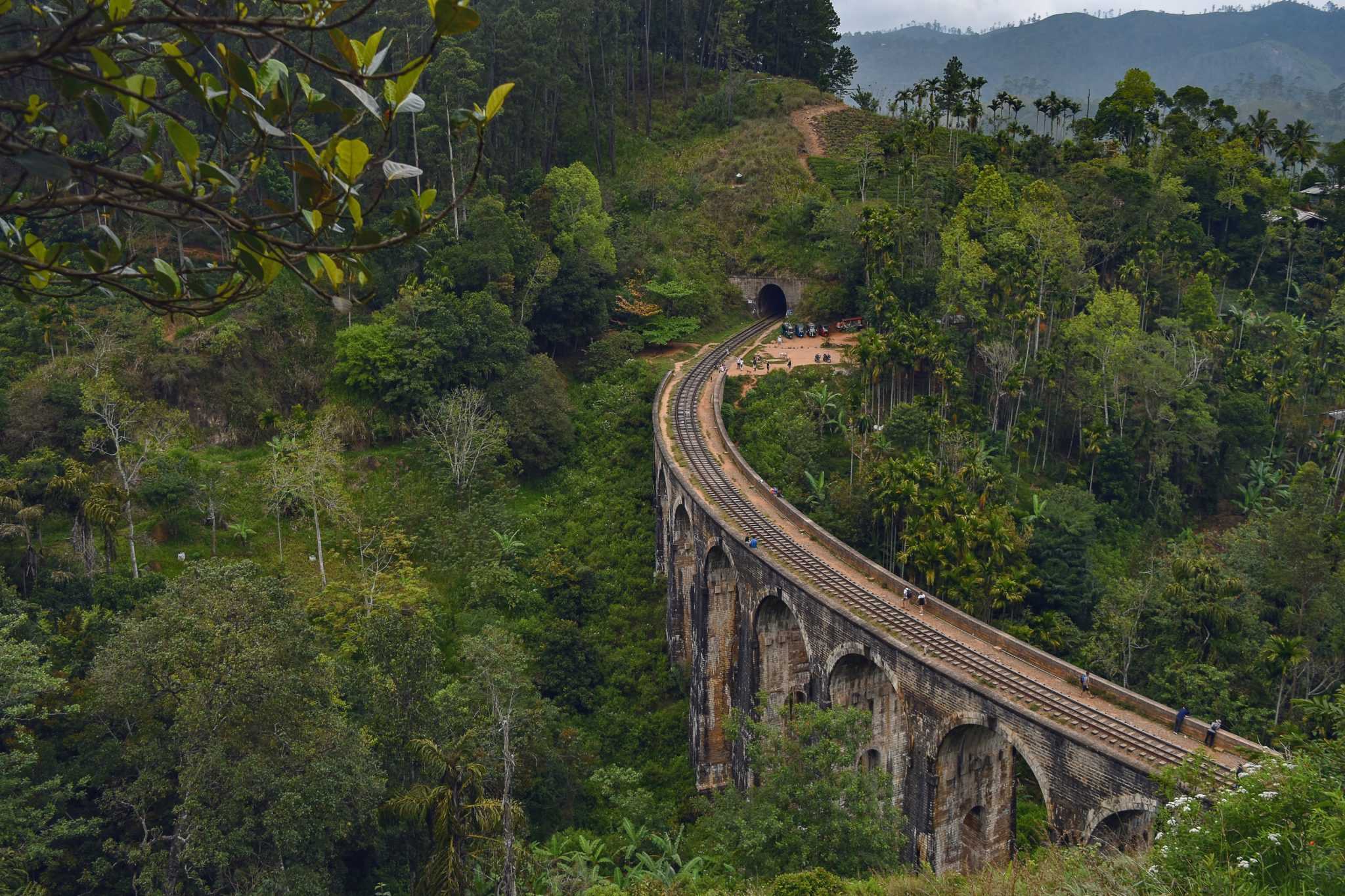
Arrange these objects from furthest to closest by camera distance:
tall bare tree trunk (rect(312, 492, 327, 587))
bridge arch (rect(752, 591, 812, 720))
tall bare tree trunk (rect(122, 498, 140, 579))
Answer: tall bare tree trunk (rect(312, 492, 327, 587)) → tall bare tree trunk (rect(122, 498, 140, 579)) → bridge arch (rect(752, 591, 812, 720))

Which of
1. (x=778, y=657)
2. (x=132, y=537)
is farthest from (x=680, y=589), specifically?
(x=132, y=537)

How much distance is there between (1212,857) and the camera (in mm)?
10734

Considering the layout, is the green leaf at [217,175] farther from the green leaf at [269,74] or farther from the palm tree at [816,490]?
the palm tree at [816,490]

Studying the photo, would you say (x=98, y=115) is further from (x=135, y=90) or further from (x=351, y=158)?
(x=351, y=158)

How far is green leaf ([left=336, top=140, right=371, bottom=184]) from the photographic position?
4734mm

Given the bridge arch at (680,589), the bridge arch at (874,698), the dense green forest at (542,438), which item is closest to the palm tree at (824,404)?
the dense green forest at (542,438)

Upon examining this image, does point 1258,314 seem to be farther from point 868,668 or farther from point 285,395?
point 285,395

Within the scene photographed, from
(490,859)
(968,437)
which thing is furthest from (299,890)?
(968,437)

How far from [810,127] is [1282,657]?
66586mm

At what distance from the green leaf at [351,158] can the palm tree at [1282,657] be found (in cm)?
3832

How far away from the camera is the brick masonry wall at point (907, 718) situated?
22.5 meters

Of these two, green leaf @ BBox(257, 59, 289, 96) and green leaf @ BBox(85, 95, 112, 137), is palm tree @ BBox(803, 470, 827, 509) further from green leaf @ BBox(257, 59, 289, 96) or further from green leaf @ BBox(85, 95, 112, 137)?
green leaf @ BBox(85, 95, 112, 137)

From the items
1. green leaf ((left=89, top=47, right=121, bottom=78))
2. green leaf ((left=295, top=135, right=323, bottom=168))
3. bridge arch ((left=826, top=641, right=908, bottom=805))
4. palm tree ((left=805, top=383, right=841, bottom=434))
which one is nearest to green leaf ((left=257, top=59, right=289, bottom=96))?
green leaf ((left=295, top=135, right=323, bottom=168))

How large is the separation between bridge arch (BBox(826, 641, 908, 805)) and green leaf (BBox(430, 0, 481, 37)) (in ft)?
84.8
